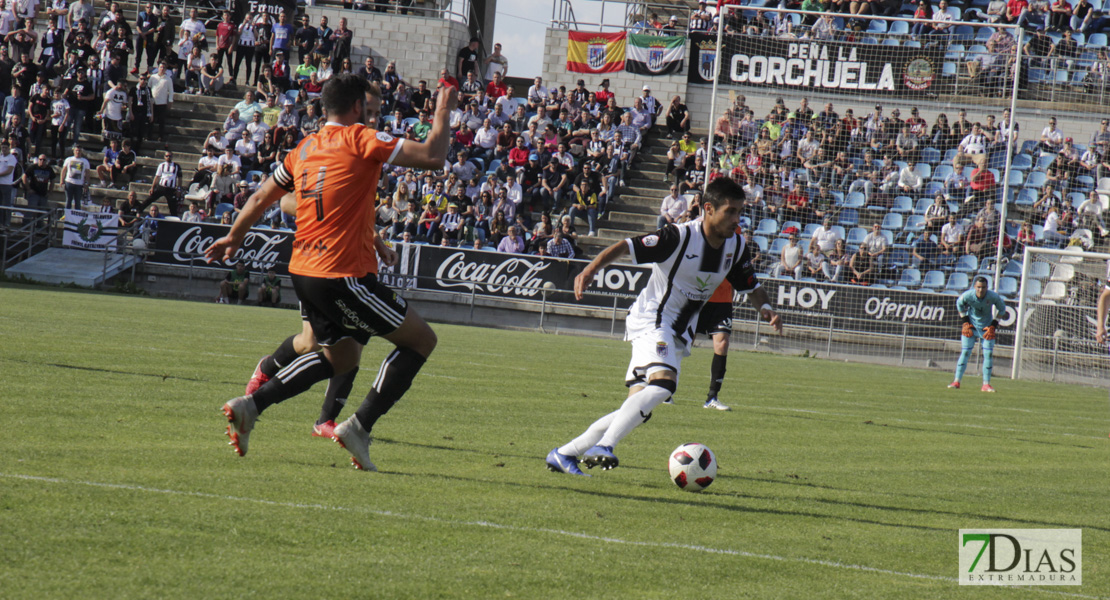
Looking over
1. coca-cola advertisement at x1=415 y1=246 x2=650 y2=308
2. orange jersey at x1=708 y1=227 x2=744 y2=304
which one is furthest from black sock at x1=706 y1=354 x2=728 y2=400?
coca-cola advertisement at x1=415 y1=246 x2=650 y2=308

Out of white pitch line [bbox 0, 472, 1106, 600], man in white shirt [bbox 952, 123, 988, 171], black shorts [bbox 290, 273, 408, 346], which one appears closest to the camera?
white pitch line [bbox 0, 472, 1106, 600]

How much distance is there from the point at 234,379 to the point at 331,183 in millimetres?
4856

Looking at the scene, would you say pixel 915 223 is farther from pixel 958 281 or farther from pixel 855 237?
pixel 958 281

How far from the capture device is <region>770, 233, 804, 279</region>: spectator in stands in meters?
24.4

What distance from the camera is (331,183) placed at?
5.65 m

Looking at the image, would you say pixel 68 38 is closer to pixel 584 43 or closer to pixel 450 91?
pixel 584 43

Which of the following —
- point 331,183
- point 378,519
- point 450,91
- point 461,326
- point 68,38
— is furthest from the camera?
point 68,38

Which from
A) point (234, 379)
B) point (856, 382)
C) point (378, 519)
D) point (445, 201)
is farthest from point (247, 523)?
point (445, 201)

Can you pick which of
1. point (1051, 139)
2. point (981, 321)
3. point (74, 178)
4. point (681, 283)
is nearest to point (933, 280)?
point (981, 321)

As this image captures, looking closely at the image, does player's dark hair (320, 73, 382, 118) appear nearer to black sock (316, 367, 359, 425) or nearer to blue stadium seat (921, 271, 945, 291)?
black sock (316, 367, 359, 425)

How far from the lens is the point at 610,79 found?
33438mm

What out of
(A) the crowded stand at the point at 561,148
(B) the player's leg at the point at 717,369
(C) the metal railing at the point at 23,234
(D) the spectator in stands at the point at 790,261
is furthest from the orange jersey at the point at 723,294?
(C) the metal railing at the point at 23,234

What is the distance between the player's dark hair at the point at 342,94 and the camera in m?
5.76

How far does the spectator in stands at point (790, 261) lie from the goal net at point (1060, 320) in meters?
4.92
